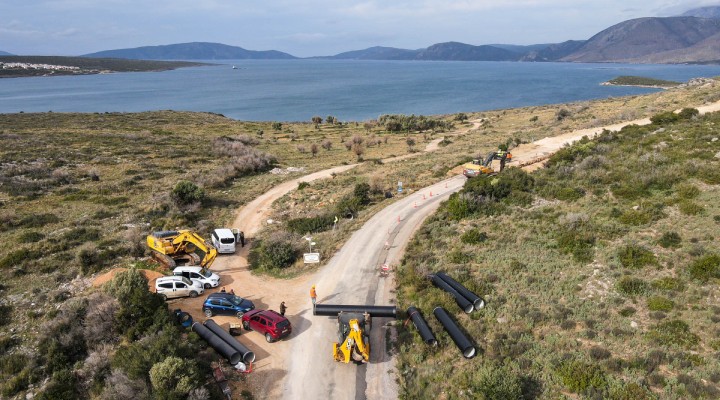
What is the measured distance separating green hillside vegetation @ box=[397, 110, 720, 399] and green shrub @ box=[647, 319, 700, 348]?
5cm

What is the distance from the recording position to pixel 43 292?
26250 millimetres

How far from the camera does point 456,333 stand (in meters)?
19.7

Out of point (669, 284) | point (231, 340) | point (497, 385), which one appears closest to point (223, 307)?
point (231, 340)

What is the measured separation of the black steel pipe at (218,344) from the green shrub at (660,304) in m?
20.2

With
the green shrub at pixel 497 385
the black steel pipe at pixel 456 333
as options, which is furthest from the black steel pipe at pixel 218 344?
the green shrub at pixel 497 385

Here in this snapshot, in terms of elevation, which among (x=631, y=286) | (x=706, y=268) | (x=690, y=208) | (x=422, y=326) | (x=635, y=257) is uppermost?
(x=690, y=208)

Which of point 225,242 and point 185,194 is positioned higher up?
point 185,194

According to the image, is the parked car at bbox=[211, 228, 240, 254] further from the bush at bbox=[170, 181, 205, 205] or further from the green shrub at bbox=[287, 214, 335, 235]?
the bush at bbox=[170, 181, 205, 205]

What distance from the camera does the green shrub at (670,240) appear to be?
2325 cm

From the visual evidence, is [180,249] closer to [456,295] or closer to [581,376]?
[456,295]

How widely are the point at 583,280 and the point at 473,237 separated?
8.09 meters

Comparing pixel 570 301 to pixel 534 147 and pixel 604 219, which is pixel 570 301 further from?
pixel 534 147

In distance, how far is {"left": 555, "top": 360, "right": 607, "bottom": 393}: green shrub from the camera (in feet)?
52.1

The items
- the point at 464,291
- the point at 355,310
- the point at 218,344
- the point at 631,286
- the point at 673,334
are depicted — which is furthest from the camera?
the point at 464,291
